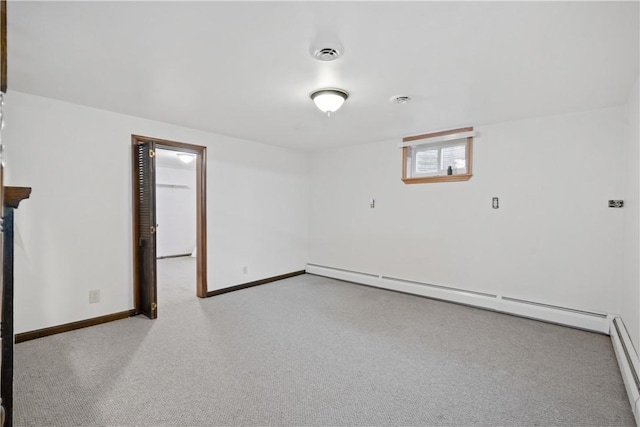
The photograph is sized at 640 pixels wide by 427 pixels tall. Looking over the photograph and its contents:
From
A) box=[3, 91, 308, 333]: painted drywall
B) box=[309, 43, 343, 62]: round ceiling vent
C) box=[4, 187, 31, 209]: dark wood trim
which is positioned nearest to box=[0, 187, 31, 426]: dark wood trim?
box=[4, 187, 31, 209]: dark wood trim

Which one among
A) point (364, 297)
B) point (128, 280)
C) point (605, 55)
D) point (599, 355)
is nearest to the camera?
point (605, 55)

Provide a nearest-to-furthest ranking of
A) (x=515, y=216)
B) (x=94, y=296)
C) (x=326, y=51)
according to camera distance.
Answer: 1. (x=326, y=51)
2. (x=94, y=296)
3. (x=515, y=216)

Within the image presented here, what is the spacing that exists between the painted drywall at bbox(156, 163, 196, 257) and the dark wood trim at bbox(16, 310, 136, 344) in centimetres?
441

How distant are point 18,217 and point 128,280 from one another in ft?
3.80

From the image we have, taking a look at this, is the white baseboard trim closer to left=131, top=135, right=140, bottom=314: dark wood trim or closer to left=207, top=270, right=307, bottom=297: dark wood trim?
left=207, top=270, right=307, bottom=297: dark wood trim

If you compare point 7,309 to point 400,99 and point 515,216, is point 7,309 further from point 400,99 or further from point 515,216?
point 515,216

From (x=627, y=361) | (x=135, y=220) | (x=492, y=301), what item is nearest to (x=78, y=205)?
(x=135, y=220)

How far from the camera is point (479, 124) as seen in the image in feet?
13.0

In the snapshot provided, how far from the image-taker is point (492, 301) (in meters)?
3.92

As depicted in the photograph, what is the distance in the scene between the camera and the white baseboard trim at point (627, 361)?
6.70ft

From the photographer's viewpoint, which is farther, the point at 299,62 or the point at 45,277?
the point at 45,277

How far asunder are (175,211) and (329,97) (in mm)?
6418

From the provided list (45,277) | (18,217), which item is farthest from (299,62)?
(45,277)

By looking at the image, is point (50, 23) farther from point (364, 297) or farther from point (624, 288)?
point (624, 288)
